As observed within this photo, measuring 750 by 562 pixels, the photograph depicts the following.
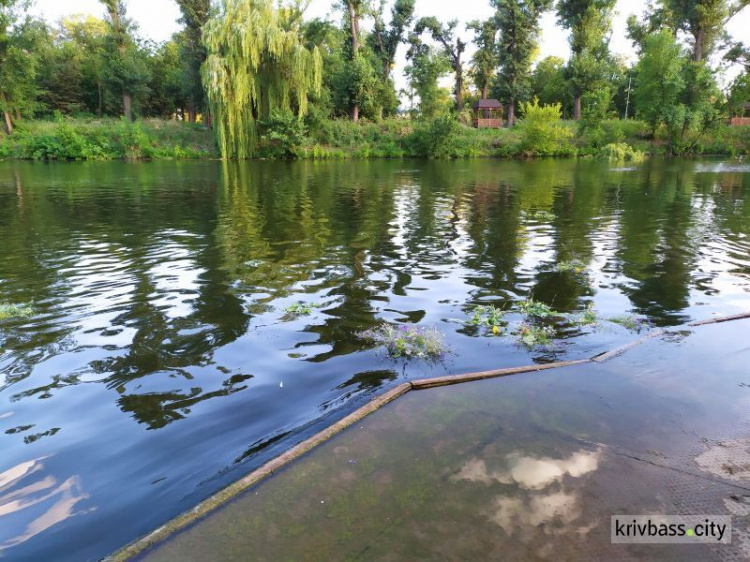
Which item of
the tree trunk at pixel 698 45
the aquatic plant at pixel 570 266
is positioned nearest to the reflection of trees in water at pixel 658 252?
the aquatic plant at pixel 570 266

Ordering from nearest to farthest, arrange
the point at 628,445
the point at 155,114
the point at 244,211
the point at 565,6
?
the point at 628,445 → the point at 244,211 → the point at 565,6 → the point at 155,114

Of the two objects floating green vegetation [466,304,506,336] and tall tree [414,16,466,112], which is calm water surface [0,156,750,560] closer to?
floating green vegetation [466,304,506,336]

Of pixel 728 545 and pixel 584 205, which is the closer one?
pixel 728 545

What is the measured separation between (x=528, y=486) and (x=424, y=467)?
650 millimetres

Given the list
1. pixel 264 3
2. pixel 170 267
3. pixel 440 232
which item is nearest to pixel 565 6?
pixel 264 3

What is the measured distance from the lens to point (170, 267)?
8.84 m

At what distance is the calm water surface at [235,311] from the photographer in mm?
3494

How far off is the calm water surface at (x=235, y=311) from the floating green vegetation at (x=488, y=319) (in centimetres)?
17

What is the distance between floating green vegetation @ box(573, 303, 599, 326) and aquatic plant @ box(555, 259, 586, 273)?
205cm

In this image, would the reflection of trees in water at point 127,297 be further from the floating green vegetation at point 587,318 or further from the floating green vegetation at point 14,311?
the floating green vegetation at point 587,318

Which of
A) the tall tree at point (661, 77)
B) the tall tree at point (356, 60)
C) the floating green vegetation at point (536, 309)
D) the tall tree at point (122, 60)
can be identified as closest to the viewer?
the floating green vegetation at point (536, 309)

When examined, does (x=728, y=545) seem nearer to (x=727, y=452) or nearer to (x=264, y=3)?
(x=727, y=452)

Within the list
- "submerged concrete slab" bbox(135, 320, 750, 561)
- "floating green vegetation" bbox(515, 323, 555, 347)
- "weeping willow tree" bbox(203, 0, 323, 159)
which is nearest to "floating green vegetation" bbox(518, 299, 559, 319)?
"floating green vegetation" bbox(515, 323, 555, 347)

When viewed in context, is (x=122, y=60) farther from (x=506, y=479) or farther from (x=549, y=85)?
(x=506, y=479)
